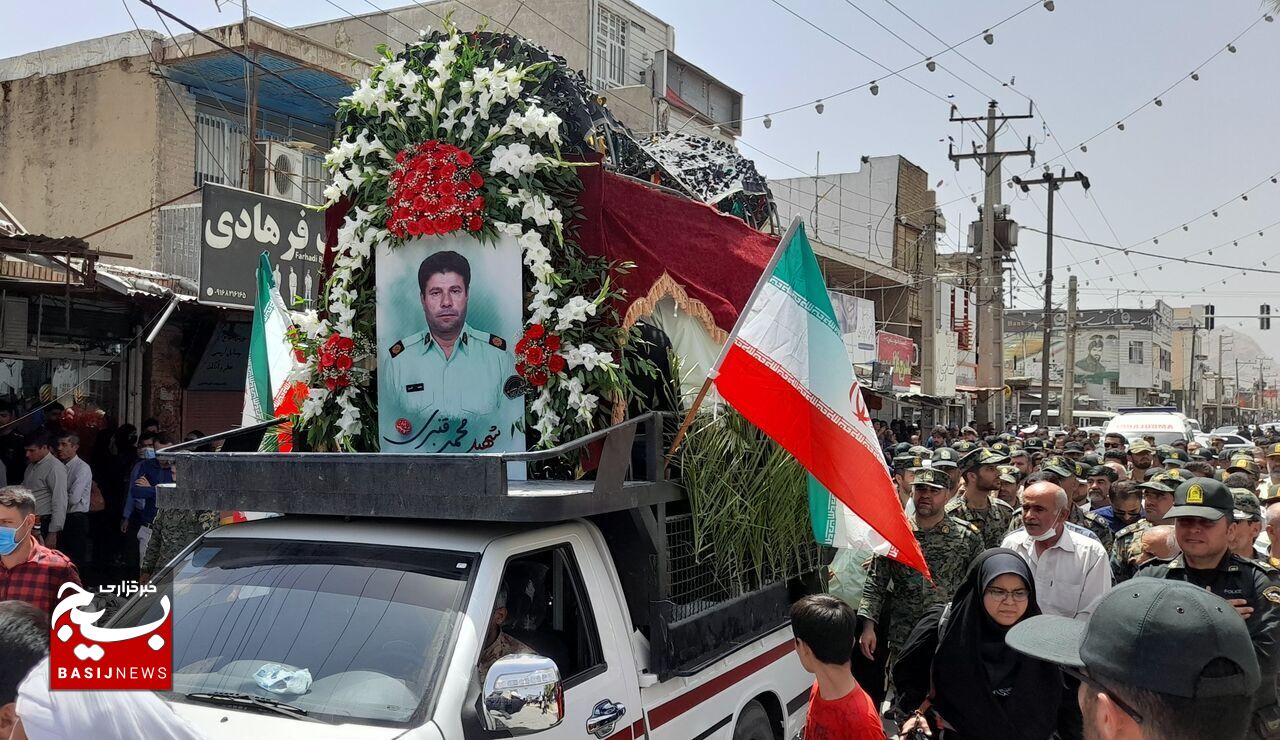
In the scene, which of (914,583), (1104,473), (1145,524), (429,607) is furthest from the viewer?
(1104,473)

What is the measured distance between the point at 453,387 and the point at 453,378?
0.04 meters

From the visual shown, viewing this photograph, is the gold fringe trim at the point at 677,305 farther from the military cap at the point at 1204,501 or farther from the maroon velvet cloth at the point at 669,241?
the military cap at the point at 1204,501

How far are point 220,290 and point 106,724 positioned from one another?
28.6ft

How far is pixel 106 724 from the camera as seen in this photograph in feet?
6.42

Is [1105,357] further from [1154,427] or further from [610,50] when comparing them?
[610,50]

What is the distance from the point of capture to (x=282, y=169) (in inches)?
530

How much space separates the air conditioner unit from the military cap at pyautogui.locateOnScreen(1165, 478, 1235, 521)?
11.1 meters

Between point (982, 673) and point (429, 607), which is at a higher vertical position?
point (429, 607)

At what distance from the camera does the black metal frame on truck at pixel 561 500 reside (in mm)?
3389

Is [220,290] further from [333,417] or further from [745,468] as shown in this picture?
[745,468]

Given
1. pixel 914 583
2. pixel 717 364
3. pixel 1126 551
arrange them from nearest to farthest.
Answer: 1. pixel 717 364
2. pixel 914 583
3. pixel 1126 551

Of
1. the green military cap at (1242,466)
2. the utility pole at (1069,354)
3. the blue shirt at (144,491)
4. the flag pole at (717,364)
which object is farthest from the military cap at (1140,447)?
the utility pole at (1069,354)

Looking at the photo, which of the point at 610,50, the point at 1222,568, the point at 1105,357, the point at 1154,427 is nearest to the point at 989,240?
the point at 1154,427

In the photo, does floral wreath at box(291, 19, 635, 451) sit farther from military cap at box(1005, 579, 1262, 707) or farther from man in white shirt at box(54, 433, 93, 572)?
man in white shirt at box(54, 433, 93, 572)
